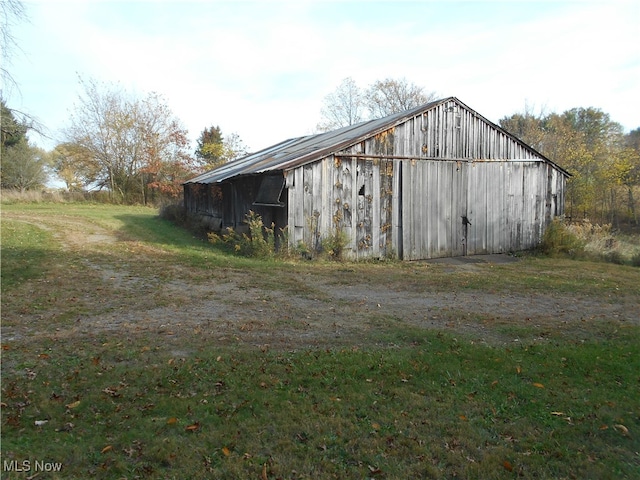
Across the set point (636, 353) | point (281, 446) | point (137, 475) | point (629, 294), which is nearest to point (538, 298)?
point (629, 294)

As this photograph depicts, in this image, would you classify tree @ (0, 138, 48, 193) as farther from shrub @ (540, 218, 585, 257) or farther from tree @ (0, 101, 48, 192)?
shrub @ (540, 218, 585, 257)

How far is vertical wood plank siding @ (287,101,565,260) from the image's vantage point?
49.0ft

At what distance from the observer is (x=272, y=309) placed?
8297 mm

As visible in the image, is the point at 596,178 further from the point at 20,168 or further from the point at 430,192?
the point at 20,168

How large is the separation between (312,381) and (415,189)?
40.1ft

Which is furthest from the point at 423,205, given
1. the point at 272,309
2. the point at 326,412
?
the point at 326,412

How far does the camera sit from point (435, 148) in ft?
54.6

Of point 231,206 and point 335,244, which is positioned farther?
point 231,206

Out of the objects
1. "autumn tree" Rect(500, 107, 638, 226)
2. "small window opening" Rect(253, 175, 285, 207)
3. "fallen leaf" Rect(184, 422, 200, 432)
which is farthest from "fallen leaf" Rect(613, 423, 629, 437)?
"autumn tree" Rect(500, 107, 638, 226)

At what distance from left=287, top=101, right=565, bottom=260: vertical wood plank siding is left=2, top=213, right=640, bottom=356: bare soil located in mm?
3274

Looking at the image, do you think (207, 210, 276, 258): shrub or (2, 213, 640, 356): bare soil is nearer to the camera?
(2, 213, 640, 356): bare soil

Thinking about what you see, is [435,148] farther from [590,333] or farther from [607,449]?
[607,449]

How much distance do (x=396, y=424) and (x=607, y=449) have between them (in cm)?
169

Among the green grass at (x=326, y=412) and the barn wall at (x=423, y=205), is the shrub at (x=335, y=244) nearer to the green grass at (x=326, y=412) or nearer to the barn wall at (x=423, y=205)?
the barn wall at (x=423, y=205)
